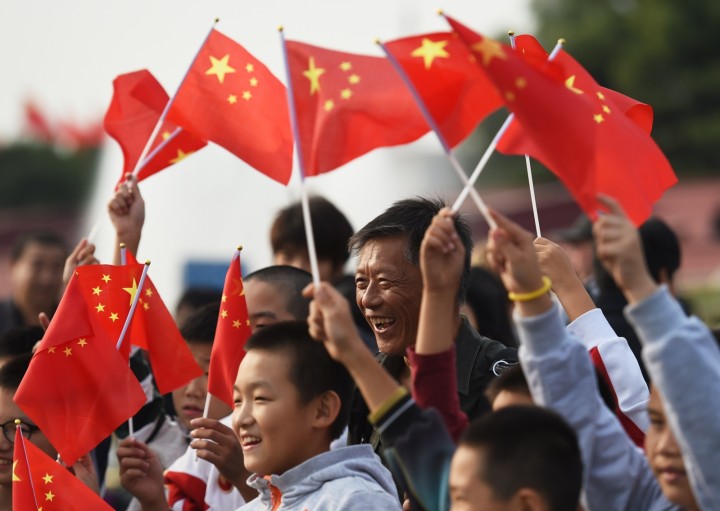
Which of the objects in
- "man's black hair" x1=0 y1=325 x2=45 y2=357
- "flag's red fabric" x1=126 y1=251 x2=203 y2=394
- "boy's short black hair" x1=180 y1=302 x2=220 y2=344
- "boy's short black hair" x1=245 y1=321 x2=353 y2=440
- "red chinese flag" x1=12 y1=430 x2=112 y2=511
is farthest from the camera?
"boy's short black hair" x1=180 y1=302 x2=220 y2=344

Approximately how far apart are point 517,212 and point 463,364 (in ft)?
82.6

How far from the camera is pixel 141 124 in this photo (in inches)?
203

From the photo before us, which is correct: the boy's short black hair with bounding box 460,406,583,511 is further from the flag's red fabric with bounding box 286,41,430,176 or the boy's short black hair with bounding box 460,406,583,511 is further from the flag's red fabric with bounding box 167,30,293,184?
the flag's red fabric with bounding box 167,30,293,184

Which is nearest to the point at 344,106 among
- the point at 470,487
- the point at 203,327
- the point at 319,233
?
the point at 470,487

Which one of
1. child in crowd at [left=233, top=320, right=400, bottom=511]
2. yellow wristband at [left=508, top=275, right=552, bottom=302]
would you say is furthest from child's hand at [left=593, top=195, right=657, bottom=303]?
child in crowd at [left=233, top=320, right=400, bottom=511]

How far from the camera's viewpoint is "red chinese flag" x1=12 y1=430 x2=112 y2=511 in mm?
4230

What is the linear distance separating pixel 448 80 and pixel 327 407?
1005mm

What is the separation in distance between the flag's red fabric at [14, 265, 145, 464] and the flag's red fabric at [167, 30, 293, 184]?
2.24 ft

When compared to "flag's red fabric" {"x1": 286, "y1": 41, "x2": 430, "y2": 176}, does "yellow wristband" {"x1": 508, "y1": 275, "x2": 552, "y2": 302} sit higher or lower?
lower

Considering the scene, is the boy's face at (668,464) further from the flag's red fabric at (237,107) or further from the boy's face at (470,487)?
the flag's red fabric at (237,107)

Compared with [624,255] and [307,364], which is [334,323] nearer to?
[624,255]

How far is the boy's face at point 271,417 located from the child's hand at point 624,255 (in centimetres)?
126

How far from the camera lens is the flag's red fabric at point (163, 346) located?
4.74 meters

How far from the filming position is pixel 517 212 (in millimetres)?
29000
